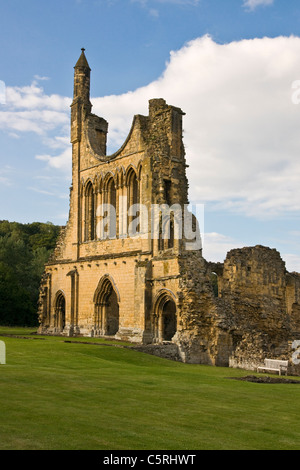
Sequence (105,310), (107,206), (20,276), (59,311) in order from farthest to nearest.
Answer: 1. (20,276)
2. (59,311)
3. (107,206)
4. (105,310)

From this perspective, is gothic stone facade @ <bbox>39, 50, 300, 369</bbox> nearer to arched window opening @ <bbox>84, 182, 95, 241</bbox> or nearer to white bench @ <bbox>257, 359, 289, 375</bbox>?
arched window opening @ <bbox>84, 182, 95, 241</bbox>

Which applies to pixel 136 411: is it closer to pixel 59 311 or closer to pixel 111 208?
pixel 111 208

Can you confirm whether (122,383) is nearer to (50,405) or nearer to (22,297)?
(50,405)

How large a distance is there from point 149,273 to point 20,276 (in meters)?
31.5

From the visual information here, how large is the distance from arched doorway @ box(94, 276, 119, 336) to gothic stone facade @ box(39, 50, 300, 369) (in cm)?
6

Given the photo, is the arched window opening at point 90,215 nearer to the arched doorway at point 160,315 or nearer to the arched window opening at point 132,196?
the arched window opening at point 132,196

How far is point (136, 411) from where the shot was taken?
888 centimetres

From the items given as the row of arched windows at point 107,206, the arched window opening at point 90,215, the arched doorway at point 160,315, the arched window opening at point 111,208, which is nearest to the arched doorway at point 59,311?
the row of arched windows at point 107,206

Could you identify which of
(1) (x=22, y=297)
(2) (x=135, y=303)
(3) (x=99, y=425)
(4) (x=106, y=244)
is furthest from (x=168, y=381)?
(1) (x=22, y=297)

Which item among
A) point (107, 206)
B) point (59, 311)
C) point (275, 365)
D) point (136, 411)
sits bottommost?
point (275, 365)

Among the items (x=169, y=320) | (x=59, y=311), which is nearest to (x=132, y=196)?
(x=169, y=320)

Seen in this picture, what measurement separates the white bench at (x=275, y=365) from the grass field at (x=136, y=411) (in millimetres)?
4033

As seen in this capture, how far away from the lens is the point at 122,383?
12.0 meters
